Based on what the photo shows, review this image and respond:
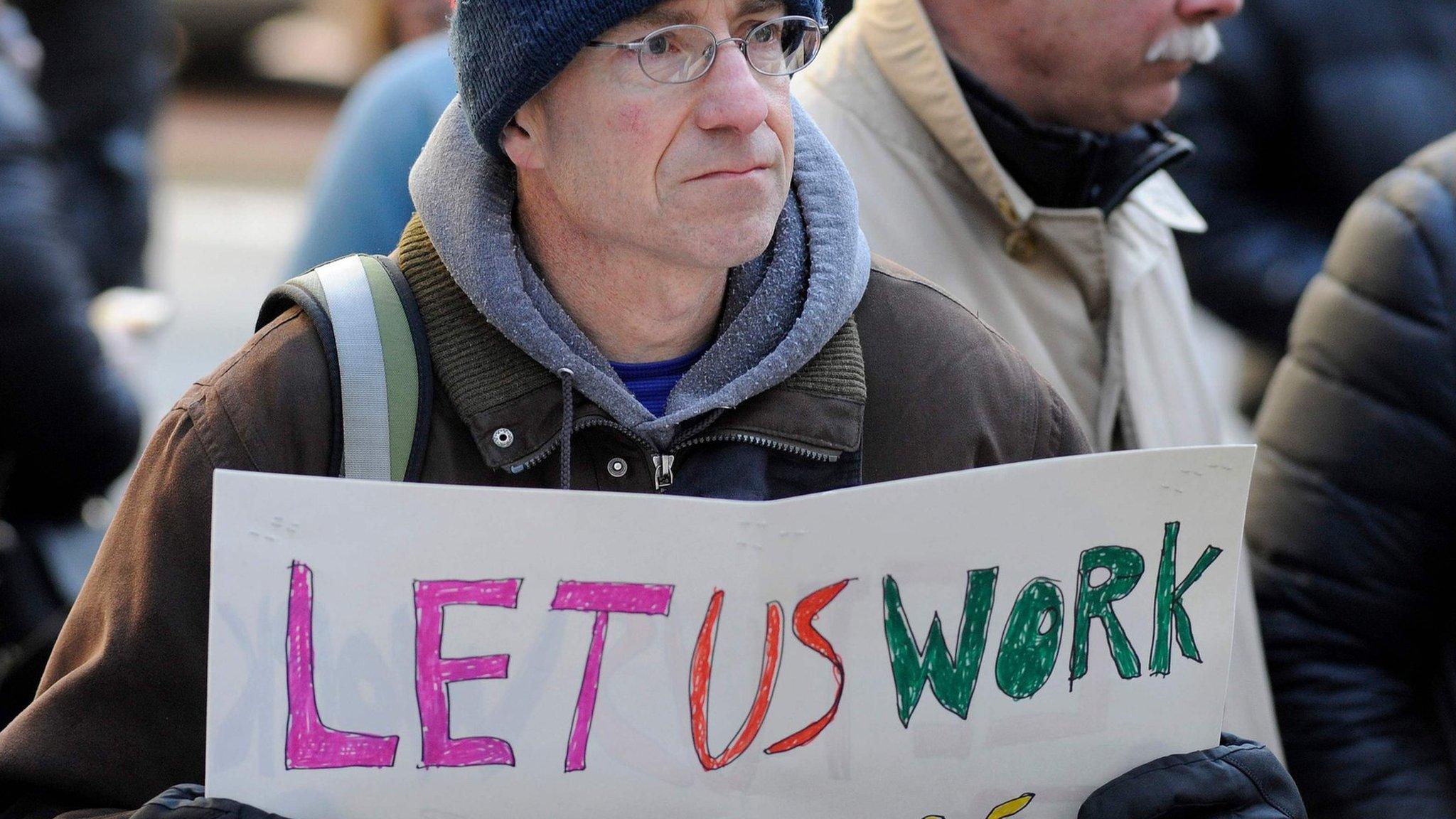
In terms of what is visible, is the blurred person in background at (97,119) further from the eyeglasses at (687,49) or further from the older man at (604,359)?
the eyeglasses at (687,49)

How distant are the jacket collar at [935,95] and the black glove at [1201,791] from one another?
2.94 ft

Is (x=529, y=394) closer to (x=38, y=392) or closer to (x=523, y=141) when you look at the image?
(x=523, y=141)

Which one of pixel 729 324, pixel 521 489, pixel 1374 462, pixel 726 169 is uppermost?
pixel 726 169

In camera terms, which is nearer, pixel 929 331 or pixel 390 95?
pixel 929 331

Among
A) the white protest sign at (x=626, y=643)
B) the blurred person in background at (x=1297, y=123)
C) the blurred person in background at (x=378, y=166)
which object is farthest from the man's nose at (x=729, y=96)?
the blurred person in background at (x=1297, y=123)

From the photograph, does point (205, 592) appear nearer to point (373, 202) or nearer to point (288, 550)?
point (288, 550)

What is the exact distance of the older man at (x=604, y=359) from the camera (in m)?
1.65

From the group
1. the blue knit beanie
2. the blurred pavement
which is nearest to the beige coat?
the blue knit beanie

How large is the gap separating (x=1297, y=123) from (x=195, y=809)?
314 centimetres

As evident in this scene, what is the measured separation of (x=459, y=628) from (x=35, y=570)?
1.86 m

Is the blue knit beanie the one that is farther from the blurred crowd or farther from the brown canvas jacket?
the blurred crowd

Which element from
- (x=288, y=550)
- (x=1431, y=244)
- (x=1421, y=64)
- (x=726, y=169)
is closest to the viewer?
(x=288, y=550)

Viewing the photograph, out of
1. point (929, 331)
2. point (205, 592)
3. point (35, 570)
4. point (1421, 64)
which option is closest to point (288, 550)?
point (205, 592)

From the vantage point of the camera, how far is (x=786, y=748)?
1595mm
